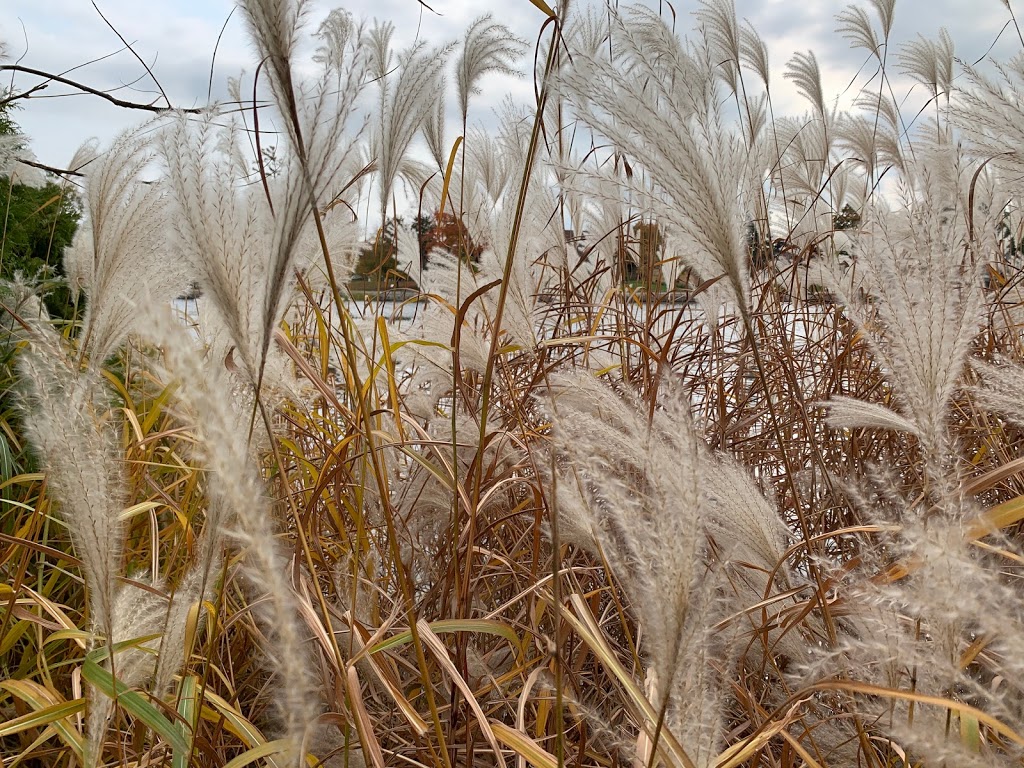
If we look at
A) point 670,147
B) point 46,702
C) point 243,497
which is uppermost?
point 670,147

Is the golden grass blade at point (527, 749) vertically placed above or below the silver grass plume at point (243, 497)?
below

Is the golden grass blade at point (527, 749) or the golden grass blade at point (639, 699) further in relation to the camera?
the golden grass blade at point (527, 749)

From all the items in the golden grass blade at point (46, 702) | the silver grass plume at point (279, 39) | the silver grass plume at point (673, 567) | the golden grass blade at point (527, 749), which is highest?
the silver grass plume at point (279, 39)

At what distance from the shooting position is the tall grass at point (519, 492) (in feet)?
2.37

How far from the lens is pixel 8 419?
2.50m

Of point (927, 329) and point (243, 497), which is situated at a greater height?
point (927, 329)

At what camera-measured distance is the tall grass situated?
0.72m

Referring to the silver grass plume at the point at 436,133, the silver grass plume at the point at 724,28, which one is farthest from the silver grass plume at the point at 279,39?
the silver grass plume at the point at 724,28

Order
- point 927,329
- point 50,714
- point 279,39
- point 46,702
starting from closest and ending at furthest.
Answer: point 279,39, point 927,329, point 50,714, point 46,702

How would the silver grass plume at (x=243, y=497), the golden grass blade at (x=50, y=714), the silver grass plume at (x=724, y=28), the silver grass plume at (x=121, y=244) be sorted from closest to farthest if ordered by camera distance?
1. the silver grass plume at (x=243, y=497)
2. the golden grass blade at (x=50, y=714)
3. the silver grass plume at (x=121, y=244)
4. the silver grass plume at (x=724, y=28)

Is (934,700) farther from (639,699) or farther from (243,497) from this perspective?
(243,497)

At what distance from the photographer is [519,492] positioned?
1975 millimetres

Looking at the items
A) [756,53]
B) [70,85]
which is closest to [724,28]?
[756,53]

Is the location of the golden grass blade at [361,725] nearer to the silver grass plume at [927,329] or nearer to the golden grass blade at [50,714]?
the golden grass blade at [50,714]
